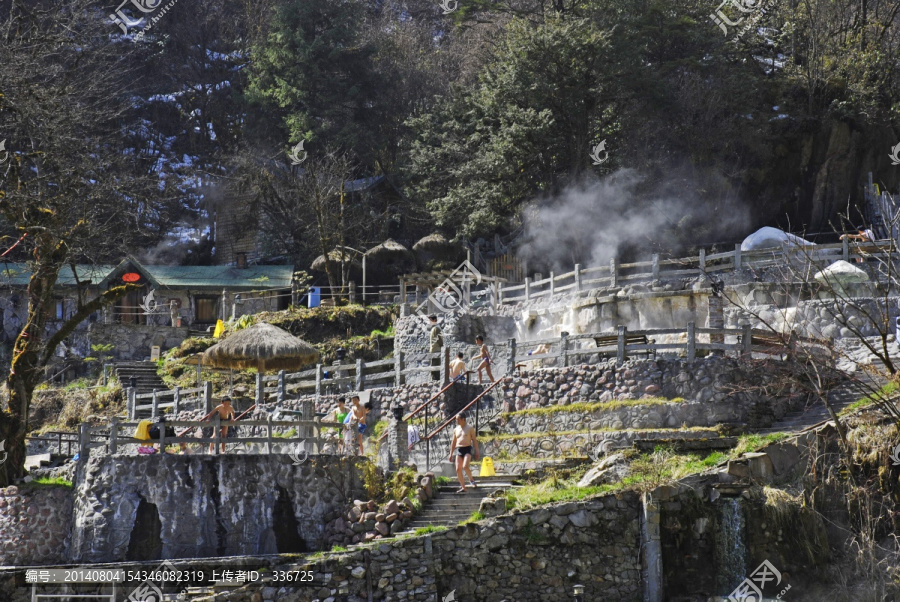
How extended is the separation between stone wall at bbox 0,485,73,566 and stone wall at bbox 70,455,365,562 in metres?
0.41

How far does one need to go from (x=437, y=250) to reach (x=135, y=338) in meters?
11.9

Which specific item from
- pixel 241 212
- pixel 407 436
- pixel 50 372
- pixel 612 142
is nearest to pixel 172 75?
pixel 241 212

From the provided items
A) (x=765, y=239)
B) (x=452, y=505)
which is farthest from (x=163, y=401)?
(x=765, y=239)

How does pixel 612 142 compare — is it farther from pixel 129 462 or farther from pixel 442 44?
pixel 129 462

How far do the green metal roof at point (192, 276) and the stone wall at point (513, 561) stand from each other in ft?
92.2

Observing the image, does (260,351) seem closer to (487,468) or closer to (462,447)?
(487,468)

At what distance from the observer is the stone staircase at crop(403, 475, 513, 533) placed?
59.9 ft

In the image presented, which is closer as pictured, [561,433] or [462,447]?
[462,447]

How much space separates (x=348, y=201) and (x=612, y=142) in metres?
13.1

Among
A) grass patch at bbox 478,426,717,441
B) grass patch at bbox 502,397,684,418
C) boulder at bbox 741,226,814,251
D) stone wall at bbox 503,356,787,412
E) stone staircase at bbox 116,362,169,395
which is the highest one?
boulder at bbox 741,226,814,251

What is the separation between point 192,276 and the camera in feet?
153

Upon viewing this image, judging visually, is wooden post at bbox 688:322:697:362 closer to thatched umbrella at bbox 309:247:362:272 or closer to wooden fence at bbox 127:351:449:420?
wooden fence at bbox 127:351:449:420

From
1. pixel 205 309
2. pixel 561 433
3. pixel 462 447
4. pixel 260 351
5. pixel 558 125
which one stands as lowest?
pixel 462 447

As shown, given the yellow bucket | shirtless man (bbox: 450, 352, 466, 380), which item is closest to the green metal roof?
shirtless man (bbox: 450, 352, 466, 380)
